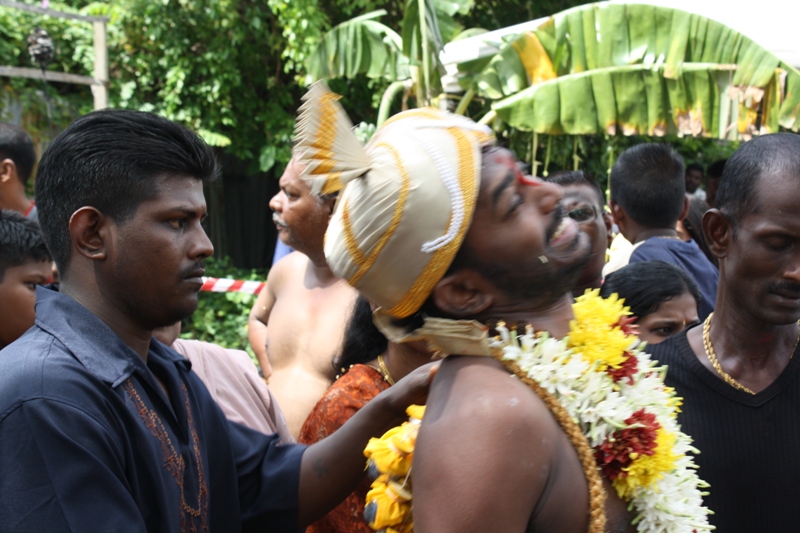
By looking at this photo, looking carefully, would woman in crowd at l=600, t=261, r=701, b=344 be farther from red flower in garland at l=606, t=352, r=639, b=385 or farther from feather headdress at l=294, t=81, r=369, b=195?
feather headdress at l=294, t=81, r=369, b=195

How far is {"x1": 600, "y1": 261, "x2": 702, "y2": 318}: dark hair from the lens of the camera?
365 centimetres

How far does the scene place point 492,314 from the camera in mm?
1846

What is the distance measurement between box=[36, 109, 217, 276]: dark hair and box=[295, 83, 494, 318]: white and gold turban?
566 mm

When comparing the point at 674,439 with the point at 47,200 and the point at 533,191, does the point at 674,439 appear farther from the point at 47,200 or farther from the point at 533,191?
the point at 47,200

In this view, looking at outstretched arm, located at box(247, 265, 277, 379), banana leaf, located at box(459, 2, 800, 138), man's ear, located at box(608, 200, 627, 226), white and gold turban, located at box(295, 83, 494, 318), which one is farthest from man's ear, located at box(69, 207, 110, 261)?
banana leaf, located at box(459, 2, 800, 138)

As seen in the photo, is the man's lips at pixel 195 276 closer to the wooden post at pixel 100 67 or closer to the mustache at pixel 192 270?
the mustache at pixel 192 270

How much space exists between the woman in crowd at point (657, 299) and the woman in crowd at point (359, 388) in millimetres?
1369

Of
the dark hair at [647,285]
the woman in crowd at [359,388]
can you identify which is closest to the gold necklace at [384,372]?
the woman in crowd at [359,388]

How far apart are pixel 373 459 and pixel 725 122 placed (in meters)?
5.97

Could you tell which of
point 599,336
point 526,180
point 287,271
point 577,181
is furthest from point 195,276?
Result: point 577,181

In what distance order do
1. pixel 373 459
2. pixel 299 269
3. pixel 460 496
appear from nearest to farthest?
pixel 460 496 < pixel 373 459 < pixel 299 269

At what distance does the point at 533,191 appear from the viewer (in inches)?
71.2

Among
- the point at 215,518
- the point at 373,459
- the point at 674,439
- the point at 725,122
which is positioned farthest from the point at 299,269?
the point at 725,122

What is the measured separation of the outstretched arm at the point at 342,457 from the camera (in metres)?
2.32
